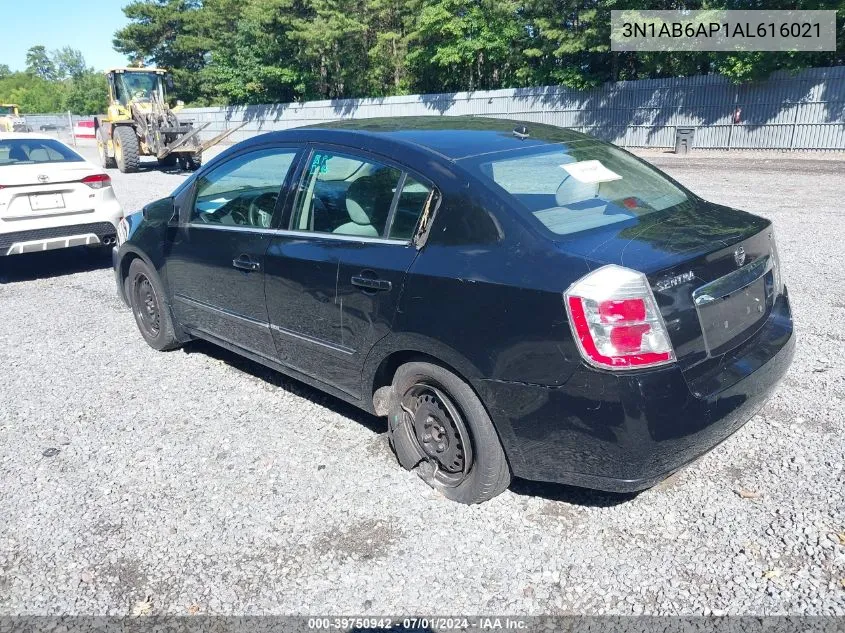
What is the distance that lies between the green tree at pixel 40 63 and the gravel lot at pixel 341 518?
533 feet

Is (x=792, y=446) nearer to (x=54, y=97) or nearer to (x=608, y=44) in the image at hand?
(x=608, y=44)

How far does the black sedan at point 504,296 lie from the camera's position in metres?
2.66

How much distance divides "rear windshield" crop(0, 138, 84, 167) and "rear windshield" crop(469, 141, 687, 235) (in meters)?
6.65

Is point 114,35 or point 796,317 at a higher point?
point 114,35

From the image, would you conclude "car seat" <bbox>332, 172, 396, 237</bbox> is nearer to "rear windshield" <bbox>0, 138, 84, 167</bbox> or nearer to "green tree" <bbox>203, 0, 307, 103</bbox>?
"rear windshield" <bbox>0, 138, 84, 167</bbox>

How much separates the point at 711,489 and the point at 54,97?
100 meters

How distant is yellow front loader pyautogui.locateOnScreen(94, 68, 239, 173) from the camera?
1931 centimetres

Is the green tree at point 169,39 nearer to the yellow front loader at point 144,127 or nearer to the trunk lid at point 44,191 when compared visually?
the yellow front loader at point 144,127

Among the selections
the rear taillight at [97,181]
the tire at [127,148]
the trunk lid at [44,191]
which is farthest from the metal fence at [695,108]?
the trunk lid at [44,191]

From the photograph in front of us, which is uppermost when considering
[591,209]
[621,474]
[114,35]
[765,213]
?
[114,35]

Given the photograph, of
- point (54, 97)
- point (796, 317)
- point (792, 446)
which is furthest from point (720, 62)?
point (54, 97)

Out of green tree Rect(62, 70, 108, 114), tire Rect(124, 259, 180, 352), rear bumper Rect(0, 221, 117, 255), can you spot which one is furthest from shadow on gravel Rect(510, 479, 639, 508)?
green tree Rect(62, 70, 108, 114)

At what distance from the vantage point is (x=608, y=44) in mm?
25234

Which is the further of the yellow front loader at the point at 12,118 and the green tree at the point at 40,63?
the green tree at the point at 40,63
